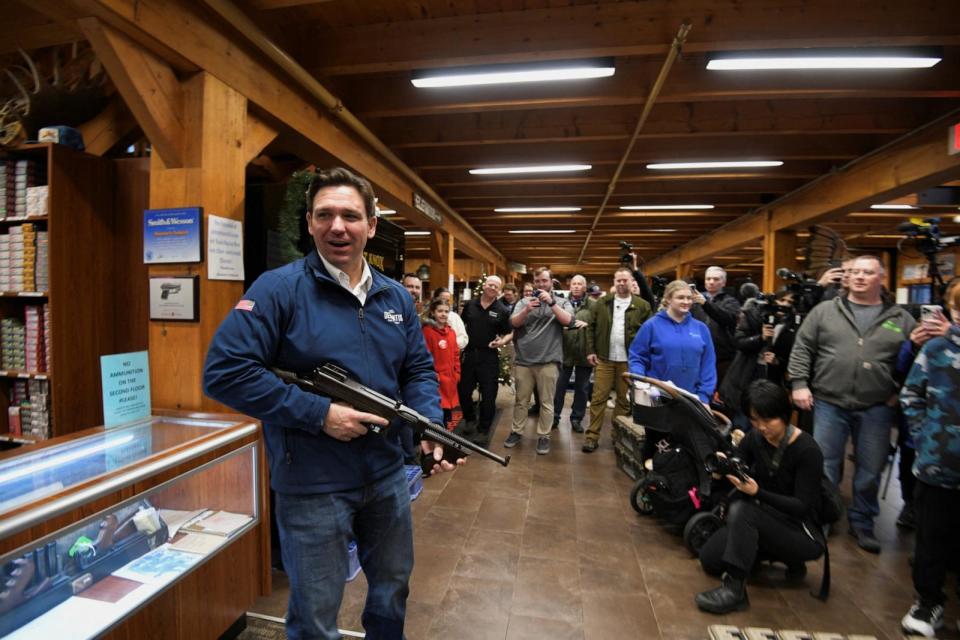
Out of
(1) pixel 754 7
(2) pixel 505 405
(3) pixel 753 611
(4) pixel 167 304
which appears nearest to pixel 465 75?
(1) pixel 754 7

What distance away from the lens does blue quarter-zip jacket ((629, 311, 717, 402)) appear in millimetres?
3006

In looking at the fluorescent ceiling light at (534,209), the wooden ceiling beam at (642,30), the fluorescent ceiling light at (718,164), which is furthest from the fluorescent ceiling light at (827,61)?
the fluorescent ceiling light at (534,209)

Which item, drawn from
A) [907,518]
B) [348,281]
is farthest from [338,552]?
[907,518]

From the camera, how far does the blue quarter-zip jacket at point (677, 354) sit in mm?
3006

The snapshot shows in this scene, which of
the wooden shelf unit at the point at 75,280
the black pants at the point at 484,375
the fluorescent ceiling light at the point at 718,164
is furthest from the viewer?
the fluorescent ceiling light at the point at 718,164

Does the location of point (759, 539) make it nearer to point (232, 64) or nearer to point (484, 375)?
point (484, 375)

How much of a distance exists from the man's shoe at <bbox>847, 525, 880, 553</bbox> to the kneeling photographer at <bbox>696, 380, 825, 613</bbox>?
0.70 meters

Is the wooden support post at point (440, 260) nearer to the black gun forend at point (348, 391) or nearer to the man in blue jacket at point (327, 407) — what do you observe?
the man in blue jacket at point (327, 407)

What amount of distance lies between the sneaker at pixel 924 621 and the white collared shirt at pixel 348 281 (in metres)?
2.63

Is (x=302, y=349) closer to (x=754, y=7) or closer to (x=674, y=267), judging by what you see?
(x=754, y=7)

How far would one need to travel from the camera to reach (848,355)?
2.58m

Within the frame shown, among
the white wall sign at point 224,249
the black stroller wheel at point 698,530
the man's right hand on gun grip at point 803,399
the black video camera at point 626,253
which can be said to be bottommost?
the black stroller wheel at point 698,530

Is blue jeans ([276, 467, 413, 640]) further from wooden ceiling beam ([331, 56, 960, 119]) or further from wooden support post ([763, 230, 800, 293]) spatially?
wooden support post ([763, 230, 800, 293])

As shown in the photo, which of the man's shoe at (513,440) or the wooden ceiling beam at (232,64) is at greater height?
the wooden ceiling beam at (232,64)
